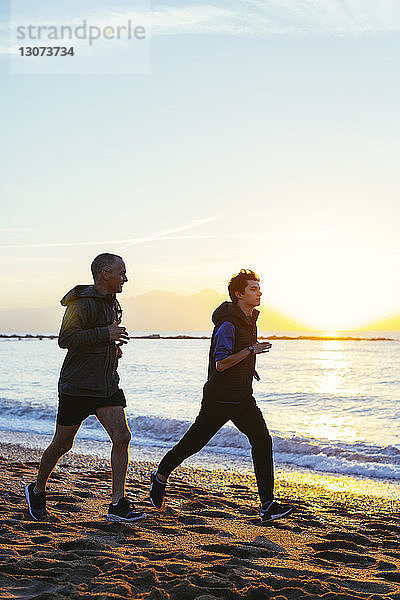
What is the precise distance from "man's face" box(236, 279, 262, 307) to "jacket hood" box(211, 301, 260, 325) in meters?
0.10

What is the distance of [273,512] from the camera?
519 centimetres

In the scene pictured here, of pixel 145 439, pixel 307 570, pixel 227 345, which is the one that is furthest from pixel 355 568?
pixel 145 439

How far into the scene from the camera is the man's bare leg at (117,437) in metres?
4.79

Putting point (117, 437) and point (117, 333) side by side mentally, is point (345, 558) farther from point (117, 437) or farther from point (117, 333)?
point (117, 333)

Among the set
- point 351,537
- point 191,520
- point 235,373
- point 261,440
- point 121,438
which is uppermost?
point 235,373

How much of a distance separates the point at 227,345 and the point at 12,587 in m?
2.44

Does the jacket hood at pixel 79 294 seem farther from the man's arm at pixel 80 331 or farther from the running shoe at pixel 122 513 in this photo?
the running shoe at pixel 122 513

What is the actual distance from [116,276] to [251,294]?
1.15m

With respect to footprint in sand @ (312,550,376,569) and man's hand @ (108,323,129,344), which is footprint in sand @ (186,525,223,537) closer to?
footprint in sand @ (312,550,376,569)

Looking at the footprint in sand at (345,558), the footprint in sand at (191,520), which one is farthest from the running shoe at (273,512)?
the footprint in sand at (345,558)

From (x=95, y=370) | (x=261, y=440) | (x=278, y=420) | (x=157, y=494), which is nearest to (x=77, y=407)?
(x=95, y=370)

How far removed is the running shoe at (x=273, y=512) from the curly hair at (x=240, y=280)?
174cm

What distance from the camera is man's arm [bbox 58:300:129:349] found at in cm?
465

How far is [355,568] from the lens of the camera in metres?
4.12
